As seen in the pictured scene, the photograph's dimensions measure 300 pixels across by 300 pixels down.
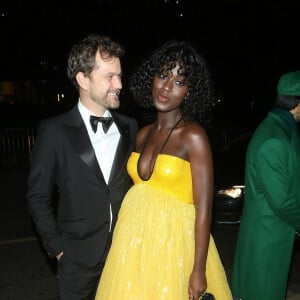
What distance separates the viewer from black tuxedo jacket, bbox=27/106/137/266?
8.66ft

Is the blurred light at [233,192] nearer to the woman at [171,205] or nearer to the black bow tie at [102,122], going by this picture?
the woman at [171,205]

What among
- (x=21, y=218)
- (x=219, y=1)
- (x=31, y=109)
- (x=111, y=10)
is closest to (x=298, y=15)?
(x=219, y=1)

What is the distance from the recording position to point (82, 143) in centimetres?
267

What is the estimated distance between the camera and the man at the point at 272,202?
2.75m

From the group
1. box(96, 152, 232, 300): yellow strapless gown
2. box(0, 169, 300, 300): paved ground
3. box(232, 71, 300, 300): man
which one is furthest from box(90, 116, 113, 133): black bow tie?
box(0, 169, 300, 300): paved ground

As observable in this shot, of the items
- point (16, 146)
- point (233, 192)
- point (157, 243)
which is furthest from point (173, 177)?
point (16, 146)

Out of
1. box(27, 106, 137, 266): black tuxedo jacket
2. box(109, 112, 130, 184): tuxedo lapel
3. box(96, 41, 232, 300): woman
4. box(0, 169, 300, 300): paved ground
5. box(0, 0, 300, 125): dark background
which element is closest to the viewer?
box(96, 41, 232, 300): woman

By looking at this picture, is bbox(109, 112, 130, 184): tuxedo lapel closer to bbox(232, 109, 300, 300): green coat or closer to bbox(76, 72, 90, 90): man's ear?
bbox(76, 72, 90, 90): man's ear

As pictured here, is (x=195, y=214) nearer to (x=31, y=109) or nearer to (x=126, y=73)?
(x=126, y=73)

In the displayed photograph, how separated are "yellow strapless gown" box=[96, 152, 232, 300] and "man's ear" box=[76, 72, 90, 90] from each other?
68 cm

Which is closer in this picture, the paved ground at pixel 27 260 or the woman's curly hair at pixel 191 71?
the woman's curly hair at pixel 191 71

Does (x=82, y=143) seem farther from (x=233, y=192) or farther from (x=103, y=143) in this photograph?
(x=233, y=192)

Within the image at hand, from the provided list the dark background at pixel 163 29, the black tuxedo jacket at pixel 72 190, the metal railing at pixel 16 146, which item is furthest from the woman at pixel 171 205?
the dark background at pixel 163 29

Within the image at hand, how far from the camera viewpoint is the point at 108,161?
2.77m
